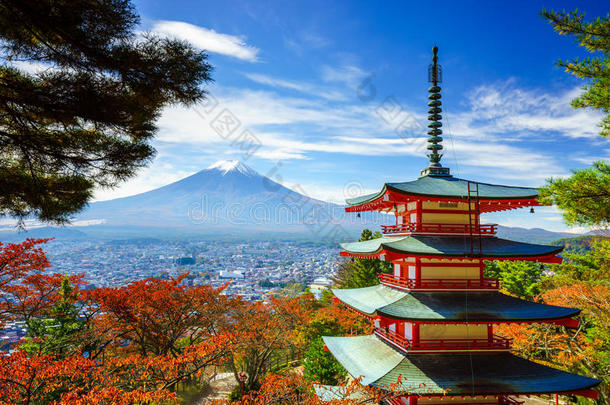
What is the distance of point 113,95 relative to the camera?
5.01m

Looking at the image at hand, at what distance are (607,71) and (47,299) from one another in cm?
2015

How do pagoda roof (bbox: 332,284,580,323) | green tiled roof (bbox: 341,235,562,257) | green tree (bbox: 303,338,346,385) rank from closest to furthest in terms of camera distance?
pagoda roof (bbox: 332,284,580,323), green tiled roof (bbox: 341,235,562,257), green tree (bbox: 303,338,346,385)

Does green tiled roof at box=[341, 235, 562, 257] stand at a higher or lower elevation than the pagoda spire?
lower

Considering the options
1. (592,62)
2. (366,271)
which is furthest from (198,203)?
(592,62)

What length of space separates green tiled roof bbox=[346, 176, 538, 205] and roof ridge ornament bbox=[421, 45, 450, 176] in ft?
1.88

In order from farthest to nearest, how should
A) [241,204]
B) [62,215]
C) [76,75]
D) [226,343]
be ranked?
1. [241,204]
2. [226,343]
3. [62,215]
4. [76,75]

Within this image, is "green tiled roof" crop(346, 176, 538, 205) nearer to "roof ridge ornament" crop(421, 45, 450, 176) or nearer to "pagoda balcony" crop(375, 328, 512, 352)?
"roof ridge ornament" crop(421, 45, 450, 176)

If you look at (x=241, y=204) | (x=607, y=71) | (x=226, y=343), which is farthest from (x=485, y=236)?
(x=241, y=204)

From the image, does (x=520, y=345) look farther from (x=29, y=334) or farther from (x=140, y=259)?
(x=140, y=259)

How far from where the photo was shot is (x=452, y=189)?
960cm

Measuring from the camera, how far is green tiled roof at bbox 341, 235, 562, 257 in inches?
343

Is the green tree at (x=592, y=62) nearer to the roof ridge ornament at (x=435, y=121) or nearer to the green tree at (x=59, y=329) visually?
the roof ridge ornament at (x=435, y=121)

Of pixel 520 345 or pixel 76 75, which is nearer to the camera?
pixel 76 75

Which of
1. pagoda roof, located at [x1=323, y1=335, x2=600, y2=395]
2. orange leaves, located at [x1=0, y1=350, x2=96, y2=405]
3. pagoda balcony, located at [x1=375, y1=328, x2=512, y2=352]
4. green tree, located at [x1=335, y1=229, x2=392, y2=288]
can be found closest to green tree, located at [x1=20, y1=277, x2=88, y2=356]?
orange leaves, located at [x1=0, y1=350, x2=96, y2=405]
